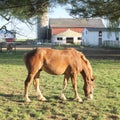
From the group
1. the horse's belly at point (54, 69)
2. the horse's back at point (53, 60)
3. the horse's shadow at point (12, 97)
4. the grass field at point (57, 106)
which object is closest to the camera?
the grass field at point (57, 106)

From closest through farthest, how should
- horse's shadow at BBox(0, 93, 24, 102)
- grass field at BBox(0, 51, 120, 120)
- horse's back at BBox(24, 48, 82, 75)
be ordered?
1. grass field at BBox(0, 51, 120, 120)
2. horse's back at BBox(24, 48, 82, 75)
3. horse's shadow at BBox(0, 93, 24, 102)

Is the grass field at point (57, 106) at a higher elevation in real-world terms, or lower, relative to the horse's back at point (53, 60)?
lower

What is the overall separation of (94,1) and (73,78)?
692cm

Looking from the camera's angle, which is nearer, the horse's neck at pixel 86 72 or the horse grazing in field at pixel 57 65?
the horse grazing in field at pixel 57 65

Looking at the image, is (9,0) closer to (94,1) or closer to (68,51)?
(68,51)

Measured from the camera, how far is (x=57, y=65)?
29.6ft

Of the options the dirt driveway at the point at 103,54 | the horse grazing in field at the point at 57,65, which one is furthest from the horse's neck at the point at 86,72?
the dirt driveway at the point at 103,54

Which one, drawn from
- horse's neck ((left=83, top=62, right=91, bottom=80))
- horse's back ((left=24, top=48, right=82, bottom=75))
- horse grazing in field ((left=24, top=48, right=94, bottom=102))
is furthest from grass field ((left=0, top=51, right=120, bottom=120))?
horse's back ((left=24, top=48, right=82, bottom=75))

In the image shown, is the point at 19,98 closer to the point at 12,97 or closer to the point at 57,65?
the point at 12,97

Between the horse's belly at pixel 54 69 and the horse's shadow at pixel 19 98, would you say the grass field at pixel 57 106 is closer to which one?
the horse's shadow at pixel 19 98

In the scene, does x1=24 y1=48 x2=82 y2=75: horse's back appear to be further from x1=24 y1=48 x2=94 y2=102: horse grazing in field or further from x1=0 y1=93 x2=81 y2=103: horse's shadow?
x1=0 y1=93 x2=81 y2=103: horse's shadow

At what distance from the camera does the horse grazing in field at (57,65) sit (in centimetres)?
883

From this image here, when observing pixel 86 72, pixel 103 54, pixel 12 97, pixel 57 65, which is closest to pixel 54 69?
pixel 57 65

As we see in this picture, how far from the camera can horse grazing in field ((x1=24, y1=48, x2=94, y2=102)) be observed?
8.83 m
